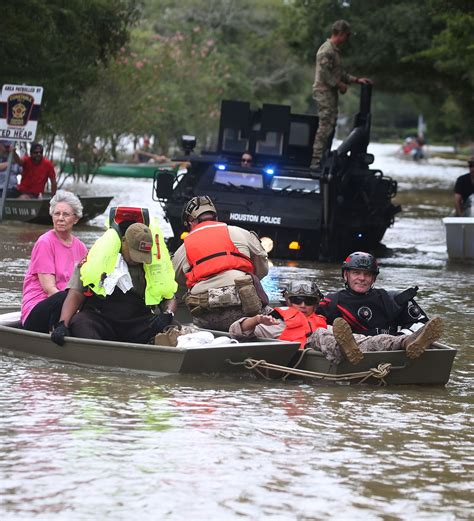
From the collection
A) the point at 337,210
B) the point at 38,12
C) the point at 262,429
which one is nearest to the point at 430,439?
the point at 262,429

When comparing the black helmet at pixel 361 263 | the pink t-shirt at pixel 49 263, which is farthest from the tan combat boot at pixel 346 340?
the pink t-shirt at pixel 49 263

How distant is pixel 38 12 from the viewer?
2720 centimetres

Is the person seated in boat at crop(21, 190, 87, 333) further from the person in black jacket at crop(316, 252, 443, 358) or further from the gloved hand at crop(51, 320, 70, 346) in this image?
the person in black jacket at crop(316, 252, 443, 358)

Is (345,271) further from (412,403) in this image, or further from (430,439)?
(430,439)

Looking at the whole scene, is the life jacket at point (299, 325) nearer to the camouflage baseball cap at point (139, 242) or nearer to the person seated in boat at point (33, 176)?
the camouflage baseball cap at point (139, 242)

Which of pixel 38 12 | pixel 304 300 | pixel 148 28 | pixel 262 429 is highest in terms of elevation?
pixel 148 28

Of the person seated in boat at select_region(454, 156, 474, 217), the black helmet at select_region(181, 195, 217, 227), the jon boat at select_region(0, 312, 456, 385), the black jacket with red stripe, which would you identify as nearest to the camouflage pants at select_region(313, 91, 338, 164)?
the person seated in boat at select_region(454, 156, 474, 217)

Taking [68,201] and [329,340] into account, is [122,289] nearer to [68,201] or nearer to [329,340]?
[68,201]

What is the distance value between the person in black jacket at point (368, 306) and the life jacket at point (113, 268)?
4.12 ft

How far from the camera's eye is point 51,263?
11.5 metres

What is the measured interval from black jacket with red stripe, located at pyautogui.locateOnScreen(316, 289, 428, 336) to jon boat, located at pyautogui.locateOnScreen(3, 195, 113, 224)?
45.5 feet

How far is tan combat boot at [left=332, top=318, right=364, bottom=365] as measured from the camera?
10.1 m

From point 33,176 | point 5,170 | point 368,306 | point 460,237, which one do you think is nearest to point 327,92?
point 460,237

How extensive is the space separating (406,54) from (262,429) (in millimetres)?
35539
